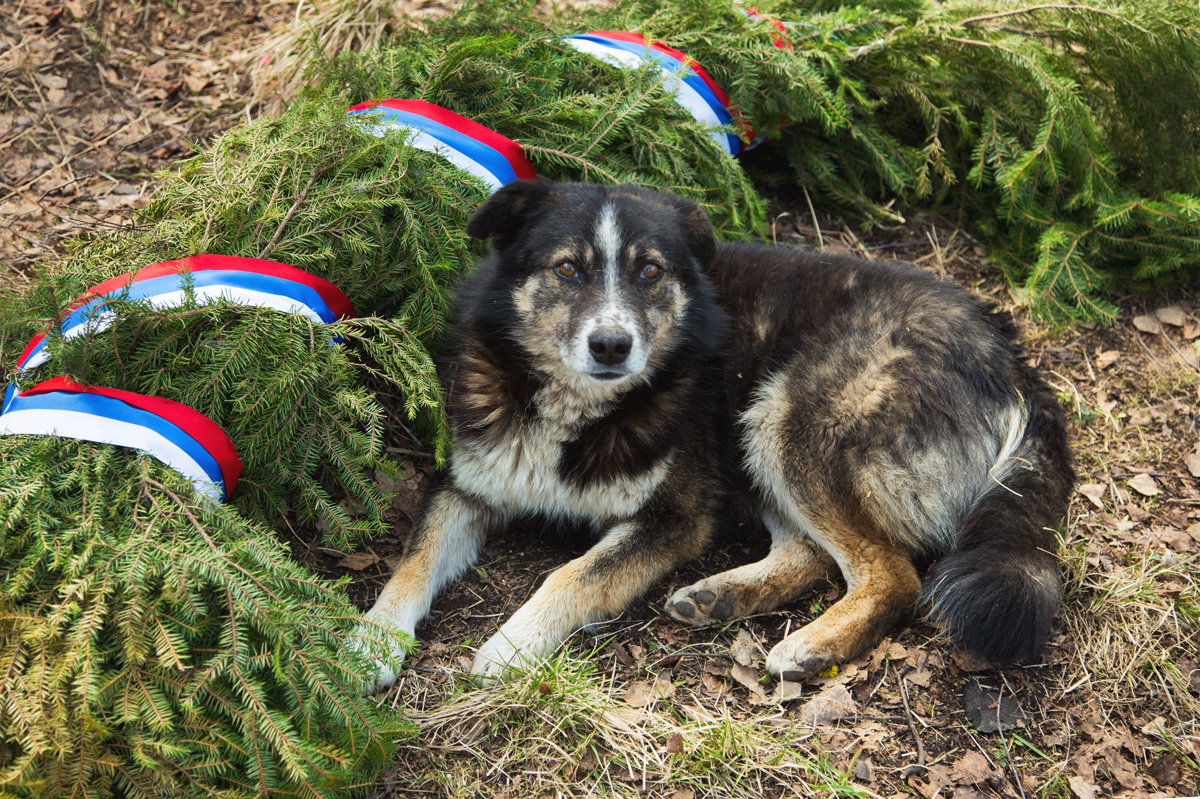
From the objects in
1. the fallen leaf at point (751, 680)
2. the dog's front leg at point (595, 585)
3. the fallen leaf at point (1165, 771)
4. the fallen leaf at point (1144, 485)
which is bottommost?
the fallen leaf at point (1165, 771)

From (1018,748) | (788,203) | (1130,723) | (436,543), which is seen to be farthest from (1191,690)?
(788,203)

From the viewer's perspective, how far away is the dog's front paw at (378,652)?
9.90 feet

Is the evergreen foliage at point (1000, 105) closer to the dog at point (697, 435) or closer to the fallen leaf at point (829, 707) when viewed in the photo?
the dog at point (697, 435)

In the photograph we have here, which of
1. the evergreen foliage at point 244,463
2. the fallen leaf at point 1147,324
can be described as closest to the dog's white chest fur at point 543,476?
the evergreen foliage at point 244,463

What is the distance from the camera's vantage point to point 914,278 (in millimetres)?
4312

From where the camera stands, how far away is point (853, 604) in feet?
12.1

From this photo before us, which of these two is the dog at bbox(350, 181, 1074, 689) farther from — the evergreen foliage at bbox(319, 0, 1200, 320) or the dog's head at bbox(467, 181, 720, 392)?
the evergreen foliage at bbox(319, 0, 1200, 320)

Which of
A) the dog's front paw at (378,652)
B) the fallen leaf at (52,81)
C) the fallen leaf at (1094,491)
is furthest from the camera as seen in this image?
the fallen leaf at (52,81)

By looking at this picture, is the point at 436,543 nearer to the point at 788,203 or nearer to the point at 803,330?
the point at 803,330

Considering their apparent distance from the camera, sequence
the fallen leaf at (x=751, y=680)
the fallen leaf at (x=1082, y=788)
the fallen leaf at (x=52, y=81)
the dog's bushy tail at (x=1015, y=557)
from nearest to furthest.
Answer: the fallen leaf at (x=1082, y=788) < the dog's bushy tail at (x=1015, y=557) < the fallen leaf at (x=751, y=680) < the fallen leaf at (x=52, y=81)

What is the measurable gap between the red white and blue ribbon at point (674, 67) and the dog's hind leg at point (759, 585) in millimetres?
2406

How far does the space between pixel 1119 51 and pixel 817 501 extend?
3.72 metres

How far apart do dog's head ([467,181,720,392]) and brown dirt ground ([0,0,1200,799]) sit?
109cm

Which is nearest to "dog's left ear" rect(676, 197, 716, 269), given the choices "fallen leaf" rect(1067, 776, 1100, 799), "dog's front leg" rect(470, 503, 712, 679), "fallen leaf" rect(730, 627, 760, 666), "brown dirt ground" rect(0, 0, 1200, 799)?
"dog's front leg" rect(470, 503, 712, 679)
